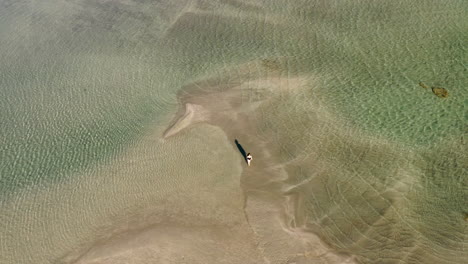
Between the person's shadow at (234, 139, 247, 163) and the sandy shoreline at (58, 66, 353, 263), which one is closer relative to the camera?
the sandy shoreline at (58, 66, 353, 263)

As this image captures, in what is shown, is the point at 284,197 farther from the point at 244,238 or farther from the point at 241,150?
the point at 241,150

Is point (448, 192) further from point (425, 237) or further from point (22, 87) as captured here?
point (22, 87)

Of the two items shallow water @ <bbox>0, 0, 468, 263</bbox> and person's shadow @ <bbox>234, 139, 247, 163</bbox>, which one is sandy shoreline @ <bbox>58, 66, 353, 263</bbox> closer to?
shallow water @ <bbox>0, 0, 468, 263</bbox>

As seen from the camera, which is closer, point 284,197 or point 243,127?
point 284,197

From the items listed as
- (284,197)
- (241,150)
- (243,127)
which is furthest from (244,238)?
(243,127)

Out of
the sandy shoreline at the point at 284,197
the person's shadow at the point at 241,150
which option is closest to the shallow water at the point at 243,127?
the sandy shoreline at the point at 284,197

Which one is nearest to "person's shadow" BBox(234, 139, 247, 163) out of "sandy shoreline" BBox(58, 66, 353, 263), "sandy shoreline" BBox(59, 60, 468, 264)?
"sandy shoreline" BBox(59, 60, 468, 264)

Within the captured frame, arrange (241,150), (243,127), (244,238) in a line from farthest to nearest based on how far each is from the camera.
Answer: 1. (243,127)
2. (241,150)
3. (244,238)

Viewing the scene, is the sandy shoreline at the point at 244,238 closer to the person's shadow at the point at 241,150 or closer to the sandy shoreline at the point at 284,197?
the sandy shoreline at the point at 284,197

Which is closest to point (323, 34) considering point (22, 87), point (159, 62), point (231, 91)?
point (231, 91)
